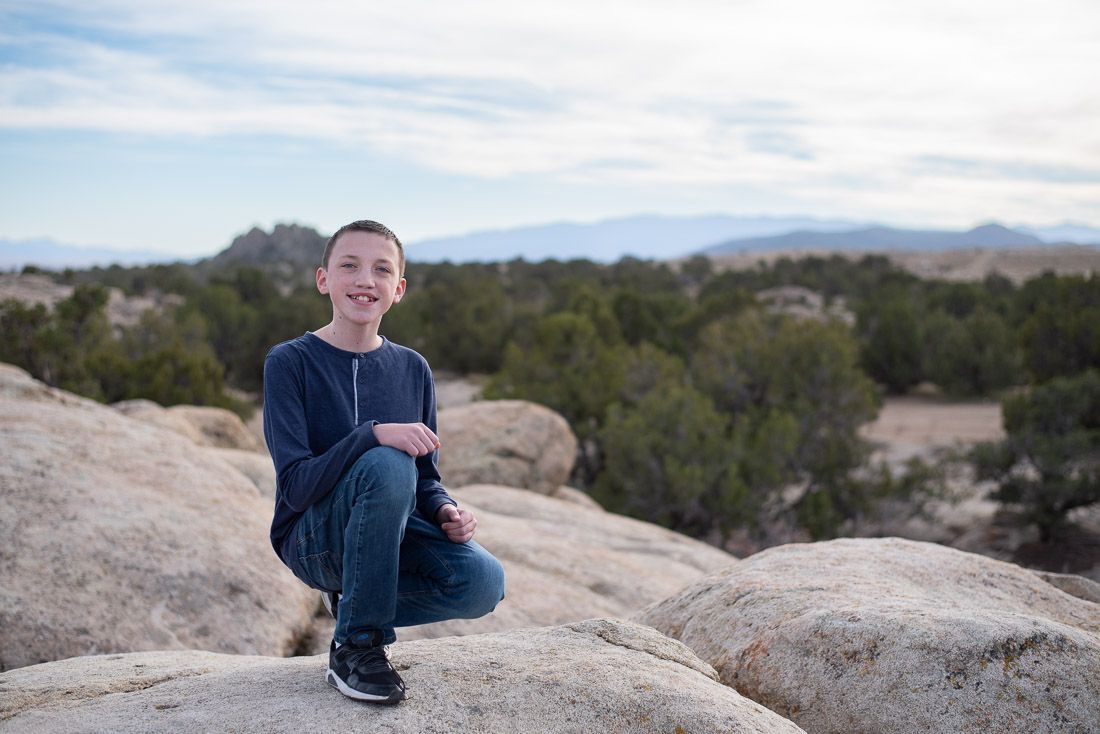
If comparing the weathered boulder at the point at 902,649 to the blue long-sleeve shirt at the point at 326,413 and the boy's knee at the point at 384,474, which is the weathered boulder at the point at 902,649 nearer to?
the blue long-sleeve shirt at the point at 326,413

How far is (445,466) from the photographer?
13281 millimetres

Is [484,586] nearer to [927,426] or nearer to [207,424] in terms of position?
[207,424]

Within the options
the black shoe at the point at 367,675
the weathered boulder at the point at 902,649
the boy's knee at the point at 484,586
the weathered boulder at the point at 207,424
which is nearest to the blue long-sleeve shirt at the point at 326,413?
the boy's knee at the point at 484,586

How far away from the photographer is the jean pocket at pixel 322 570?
3.34 metres

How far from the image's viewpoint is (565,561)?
8.60 metres

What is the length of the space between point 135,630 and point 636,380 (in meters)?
15.2

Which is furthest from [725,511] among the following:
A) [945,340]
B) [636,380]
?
[945,340]

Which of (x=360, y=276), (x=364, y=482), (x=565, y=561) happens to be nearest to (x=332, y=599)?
(x=364, y=482)

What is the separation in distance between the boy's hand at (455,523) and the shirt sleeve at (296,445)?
50 centimetres

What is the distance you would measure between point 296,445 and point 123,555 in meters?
3.57

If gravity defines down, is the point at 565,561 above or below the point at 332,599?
below

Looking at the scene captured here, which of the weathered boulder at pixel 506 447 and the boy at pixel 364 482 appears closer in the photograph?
the boy at pixel 364 482

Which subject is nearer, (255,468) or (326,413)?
(326,413)

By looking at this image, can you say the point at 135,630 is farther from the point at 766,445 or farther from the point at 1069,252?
the point at 1069,252
